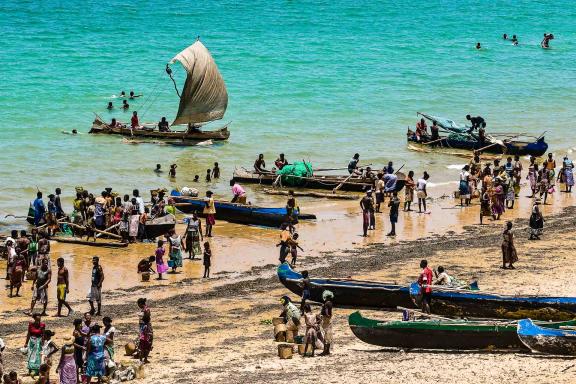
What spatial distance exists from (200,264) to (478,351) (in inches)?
346

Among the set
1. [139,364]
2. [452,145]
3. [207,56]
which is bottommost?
[139,364]

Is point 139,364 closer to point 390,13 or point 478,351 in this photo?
point 478,351

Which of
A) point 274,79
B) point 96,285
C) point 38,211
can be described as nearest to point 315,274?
point 96,285

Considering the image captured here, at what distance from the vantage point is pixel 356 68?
62.2 m

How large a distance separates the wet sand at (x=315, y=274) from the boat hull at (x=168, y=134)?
34.6 ft

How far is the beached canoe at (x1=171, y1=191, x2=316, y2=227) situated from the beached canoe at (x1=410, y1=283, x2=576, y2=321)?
29.1 feet

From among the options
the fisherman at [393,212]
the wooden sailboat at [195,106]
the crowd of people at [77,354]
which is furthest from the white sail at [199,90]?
the crowd of people at [77,354]

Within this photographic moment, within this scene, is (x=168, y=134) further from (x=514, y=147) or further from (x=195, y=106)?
(x=514, y=147)

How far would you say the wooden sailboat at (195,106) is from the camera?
43.1 meters

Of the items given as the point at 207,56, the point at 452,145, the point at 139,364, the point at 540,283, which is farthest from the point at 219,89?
the point at 139,364

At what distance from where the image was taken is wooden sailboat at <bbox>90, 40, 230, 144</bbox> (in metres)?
43.1

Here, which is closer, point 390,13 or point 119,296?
point 119,296

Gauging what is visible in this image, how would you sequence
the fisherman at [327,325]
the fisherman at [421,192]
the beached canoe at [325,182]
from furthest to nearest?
1. the beached canoe at [325,182]
2. the fisherman at [421,192]
3. the fisherman at [327,325]

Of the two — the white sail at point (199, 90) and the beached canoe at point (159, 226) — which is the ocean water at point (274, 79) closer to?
the white sail at point (199, 90)
